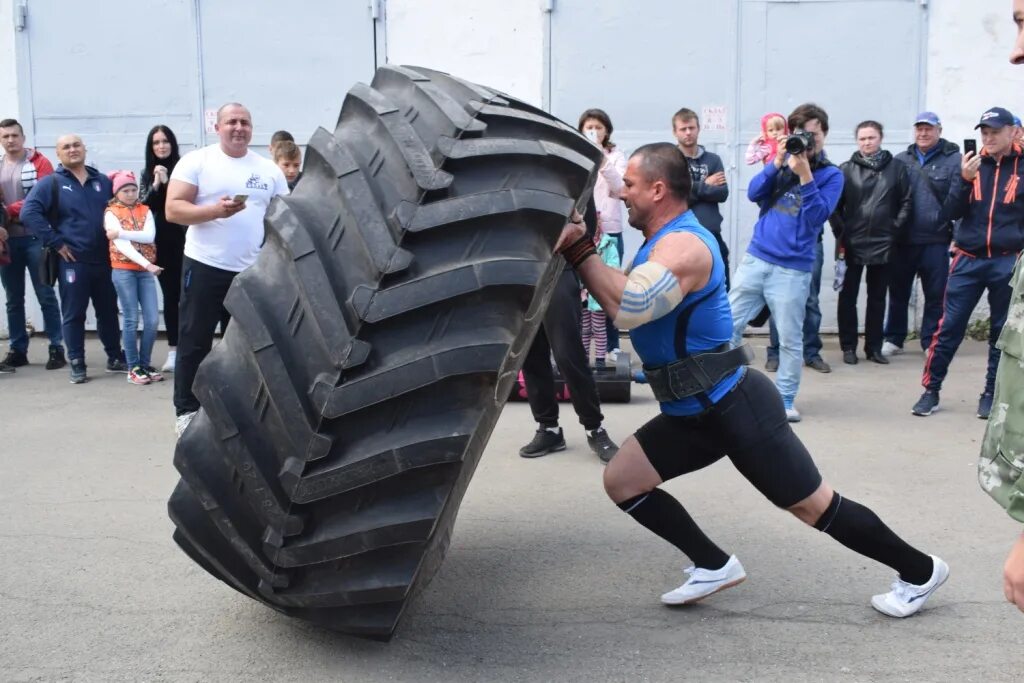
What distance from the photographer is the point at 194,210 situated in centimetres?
589

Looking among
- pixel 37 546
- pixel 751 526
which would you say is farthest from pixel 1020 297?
pixel 37 546

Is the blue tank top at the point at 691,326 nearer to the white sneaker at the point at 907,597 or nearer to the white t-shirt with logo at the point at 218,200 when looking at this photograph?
the white sneaker at the point at 907,597

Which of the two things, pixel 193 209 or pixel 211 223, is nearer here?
pixel 193 209

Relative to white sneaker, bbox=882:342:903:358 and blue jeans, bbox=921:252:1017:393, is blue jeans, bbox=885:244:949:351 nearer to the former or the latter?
white sneaker, bbox=882:342:903:358

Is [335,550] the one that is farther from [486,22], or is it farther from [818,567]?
[486,22]

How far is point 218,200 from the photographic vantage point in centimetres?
603

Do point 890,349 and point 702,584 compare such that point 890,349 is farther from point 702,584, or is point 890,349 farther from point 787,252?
point 702,584

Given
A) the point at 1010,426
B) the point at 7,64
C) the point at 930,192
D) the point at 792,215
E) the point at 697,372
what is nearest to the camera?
the point at 1010,426

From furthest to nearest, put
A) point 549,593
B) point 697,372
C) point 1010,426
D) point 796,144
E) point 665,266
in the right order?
1. point 796,144
2. point 549,593
3. point 697,372
4. point 665,266
5. point 1010,426

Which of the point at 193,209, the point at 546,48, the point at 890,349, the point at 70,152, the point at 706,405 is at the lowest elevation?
the point at 890,349

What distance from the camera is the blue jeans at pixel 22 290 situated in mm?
8922

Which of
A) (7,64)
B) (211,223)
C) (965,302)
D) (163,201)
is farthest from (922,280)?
(7,64)

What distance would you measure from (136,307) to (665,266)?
6.10 m

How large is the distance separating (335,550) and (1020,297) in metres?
1.78
